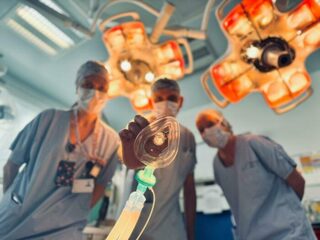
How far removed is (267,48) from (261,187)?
723 mm

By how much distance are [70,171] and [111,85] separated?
63 centimetres

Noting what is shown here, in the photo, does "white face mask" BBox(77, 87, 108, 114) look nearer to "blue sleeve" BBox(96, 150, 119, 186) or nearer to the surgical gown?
the surgical gown

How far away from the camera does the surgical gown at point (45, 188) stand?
3.43ft

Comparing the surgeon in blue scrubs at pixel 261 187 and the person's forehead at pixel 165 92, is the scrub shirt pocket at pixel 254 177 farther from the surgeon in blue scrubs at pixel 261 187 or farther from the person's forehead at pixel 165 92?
the person's forehead at pixel 165 92

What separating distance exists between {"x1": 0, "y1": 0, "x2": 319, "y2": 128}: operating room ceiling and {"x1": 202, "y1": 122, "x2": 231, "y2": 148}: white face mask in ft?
→ 1.99

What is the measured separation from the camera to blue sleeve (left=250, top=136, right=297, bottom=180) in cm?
129

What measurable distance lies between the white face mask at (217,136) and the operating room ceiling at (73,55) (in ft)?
1.99

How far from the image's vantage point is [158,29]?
61.0 inches

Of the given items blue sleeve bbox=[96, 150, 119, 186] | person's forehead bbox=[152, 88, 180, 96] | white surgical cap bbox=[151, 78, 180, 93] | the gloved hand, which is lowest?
blue sleeve bbox=[96, 150, 119, 186]

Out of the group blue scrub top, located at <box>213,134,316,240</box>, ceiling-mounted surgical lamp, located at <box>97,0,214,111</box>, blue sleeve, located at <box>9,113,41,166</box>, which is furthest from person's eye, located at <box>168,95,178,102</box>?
blue sleeve, located at <box>9,113,41,166</box>

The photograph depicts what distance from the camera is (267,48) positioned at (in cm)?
136

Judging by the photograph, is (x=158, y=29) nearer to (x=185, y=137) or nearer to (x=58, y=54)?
(x=185, y=137)

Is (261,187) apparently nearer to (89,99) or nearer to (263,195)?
(263,195)

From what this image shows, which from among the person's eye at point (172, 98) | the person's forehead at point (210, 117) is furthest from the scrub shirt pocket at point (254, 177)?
the person's eye at point (172, 98)
